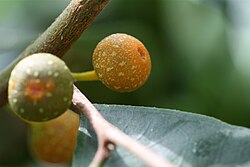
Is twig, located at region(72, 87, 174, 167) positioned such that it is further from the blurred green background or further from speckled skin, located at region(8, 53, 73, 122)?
the blurred green background

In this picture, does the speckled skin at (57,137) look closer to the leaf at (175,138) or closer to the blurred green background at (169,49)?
the blurred green background at (169,49)

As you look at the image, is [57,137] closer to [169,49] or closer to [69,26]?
[69,26]

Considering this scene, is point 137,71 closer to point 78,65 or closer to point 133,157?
point 133,157

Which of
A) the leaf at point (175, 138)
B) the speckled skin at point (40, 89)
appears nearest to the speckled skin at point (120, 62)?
the leaf at point (175, 138)

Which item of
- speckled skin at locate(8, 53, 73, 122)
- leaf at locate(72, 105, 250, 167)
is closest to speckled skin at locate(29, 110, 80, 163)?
leaf at locate(72, 105, 250, 167)

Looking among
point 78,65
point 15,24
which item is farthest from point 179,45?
point 15,24

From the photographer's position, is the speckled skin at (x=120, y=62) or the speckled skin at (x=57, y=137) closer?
the speckled skin at (x=120, y=62)
